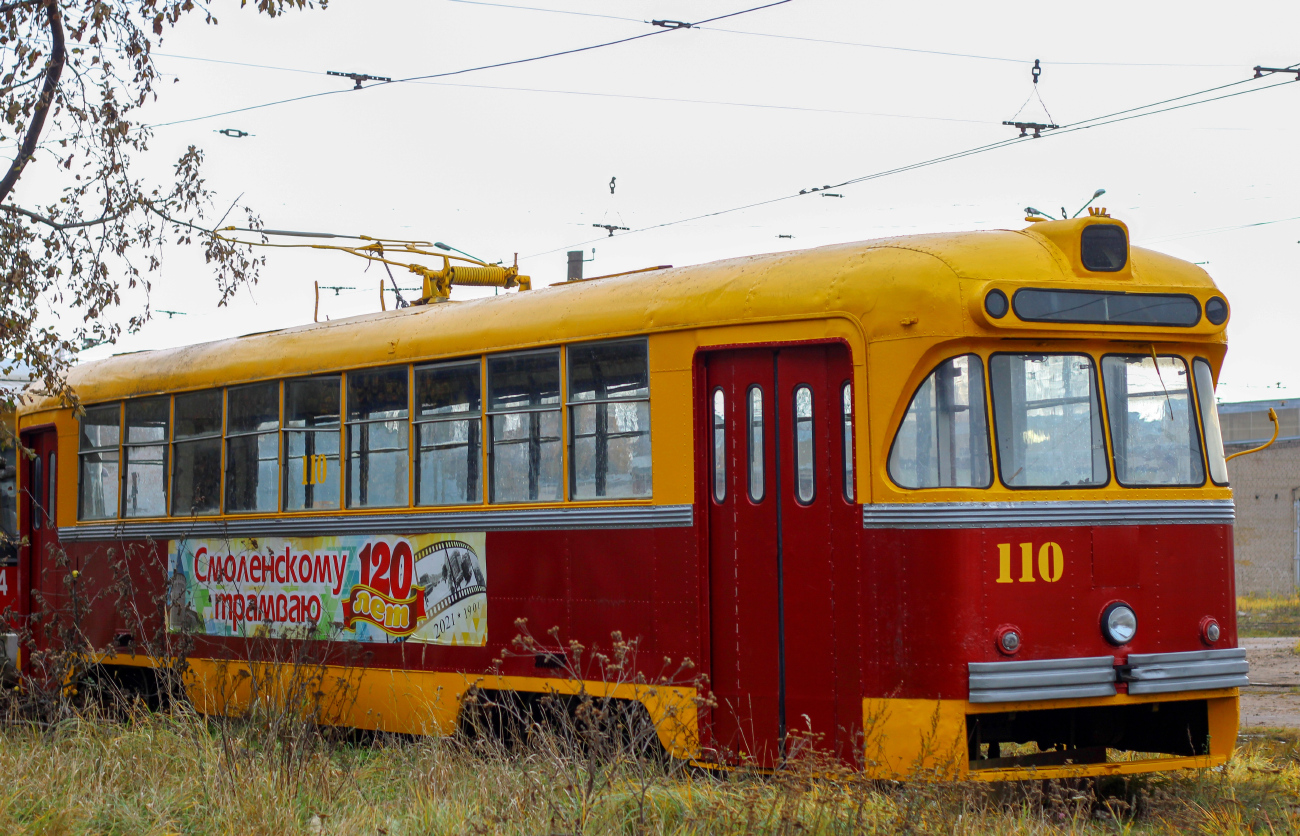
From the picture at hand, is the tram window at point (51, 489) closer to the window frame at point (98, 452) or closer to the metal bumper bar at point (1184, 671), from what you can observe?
the window frame at point (98, 452)

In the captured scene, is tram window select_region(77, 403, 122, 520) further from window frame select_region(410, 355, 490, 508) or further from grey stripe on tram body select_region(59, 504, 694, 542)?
window frame select_region(410, 355, 490, 508)

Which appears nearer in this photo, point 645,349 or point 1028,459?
point 1028,459

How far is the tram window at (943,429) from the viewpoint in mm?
7016

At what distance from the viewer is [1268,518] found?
34.5m

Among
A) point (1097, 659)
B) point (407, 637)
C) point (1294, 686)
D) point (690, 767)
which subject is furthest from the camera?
point (1294, 686)

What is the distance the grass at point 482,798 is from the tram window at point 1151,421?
155 cm

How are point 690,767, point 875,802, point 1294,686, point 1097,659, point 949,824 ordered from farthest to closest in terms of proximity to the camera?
point 1294,686
point 690,767
point 1097,659
point 875,802
point 949,824

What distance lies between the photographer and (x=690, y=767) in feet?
24.7

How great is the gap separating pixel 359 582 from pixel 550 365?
7.04 ft

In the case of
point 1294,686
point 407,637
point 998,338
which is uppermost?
point 998,338

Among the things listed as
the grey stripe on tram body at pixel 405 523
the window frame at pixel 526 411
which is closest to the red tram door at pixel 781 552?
the grey stripe on tram body at pixel 405 523

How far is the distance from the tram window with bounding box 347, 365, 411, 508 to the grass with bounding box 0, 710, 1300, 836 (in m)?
1.76

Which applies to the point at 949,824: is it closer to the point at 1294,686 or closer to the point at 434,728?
the point at 434,728

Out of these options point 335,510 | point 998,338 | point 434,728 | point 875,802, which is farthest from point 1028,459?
point 335,510
